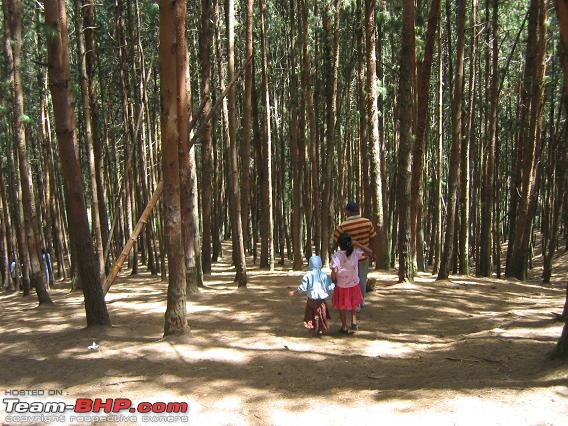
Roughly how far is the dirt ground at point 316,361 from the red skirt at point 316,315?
0.54 ft

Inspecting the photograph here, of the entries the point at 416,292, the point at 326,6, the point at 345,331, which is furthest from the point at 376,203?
the point at 326,6

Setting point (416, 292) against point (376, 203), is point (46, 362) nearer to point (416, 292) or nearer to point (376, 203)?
point (416, 292)

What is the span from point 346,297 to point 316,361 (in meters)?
1.21

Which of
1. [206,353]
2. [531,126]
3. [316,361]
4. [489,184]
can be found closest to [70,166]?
[206,353]

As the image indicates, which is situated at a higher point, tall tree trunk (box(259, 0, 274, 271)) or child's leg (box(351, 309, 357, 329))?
tall tree trunk (box(259, 0, 274, 271))

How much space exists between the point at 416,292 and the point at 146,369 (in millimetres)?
5513

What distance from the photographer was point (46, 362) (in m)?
6.44

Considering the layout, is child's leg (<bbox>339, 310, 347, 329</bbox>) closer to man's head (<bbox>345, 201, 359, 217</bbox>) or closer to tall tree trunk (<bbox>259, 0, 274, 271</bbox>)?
man's head (<bbox>345, 201, 359, 217</bbox>)

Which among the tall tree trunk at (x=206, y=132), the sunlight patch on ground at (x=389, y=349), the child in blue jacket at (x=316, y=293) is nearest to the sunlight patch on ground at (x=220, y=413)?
the sunlight patch on ground at (x=389, y=349)

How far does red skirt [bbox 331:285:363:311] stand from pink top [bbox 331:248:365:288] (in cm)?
6

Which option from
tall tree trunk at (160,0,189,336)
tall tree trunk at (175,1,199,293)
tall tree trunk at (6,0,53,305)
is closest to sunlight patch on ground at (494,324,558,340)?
tall tree trunk at (160,0,189,336)

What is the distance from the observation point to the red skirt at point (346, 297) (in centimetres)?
710

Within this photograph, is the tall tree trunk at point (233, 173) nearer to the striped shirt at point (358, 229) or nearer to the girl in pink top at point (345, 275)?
the striped shirt at point (358, 229)

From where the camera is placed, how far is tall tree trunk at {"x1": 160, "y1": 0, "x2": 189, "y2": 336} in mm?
6613
